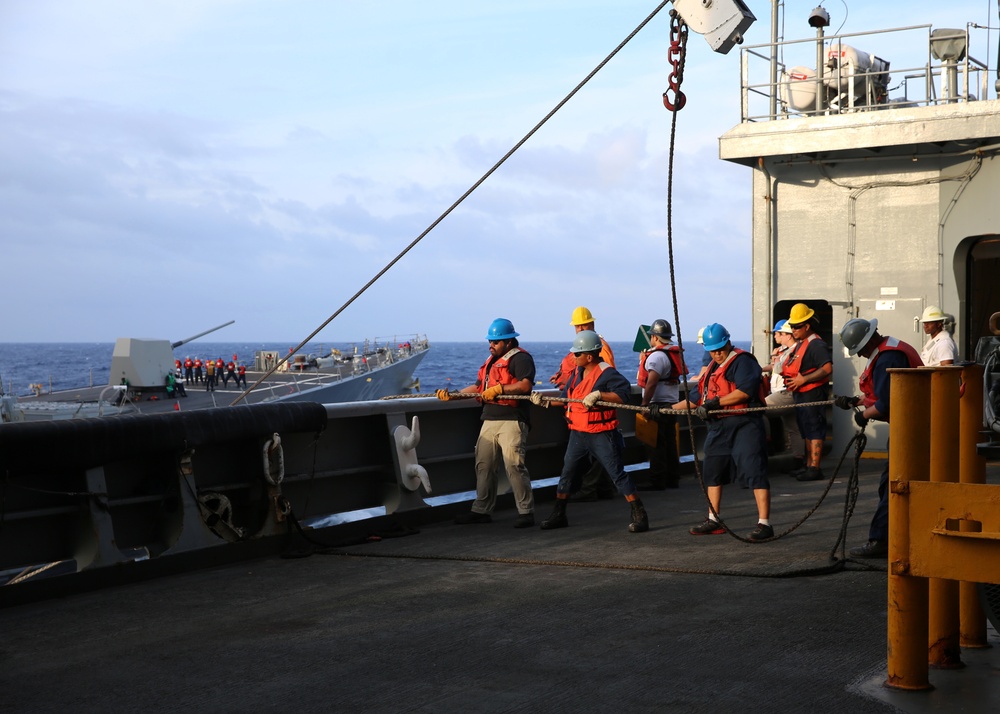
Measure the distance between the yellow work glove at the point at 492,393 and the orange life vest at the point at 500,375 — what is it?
65 millimetres

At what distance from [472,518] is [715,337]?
267 centimetres

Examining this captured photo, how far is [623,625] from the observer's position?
5.46 m

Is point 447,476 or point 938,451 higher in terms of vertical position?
point 938,451

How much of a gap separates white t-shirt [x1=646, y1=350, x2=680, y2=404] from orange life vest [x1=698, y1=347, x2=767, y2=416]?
234cm

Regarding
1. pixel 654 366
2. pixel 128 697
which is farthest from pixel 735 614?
pixel 654 366

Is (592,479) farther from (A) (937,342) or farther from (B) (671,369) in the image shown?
(A) (937,342)

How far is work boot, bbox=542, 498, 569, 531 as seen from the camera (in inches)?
343

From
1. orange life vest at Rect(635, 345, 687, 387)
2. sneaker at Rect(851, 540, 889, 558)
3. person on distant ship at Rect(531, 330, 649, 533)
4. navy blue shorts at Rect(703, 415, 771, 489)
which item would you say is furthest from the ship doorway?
sneaker at Rect(851, 540, 889, 558)

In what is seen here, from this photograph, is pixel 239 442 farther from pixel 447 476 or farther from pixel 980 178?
→ pixel 980 178

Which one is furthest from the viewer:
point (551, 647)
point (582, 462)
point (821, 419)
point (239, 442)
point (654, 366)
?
point (821, 419)

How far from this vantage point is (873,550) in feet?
23.2

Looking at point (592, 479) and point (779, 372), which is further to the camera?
point (779, 372)

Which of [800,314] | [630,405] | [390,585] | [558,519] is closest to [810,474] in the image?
[800,314]

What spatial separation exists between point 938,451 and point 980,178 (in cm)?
948
